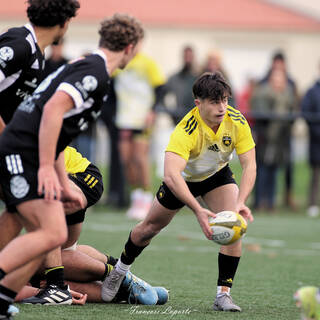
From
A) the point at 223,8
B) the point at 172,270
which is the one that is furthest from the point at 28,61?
the point at 223,8

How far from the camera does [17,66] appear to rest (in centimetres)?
553

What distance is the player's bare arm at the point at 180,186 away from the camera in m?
5.40

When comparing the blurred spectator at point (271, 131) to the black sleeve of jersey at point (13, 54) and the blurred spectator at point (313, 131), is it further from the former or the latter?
the black sleeve of jersey at point (13, 54)

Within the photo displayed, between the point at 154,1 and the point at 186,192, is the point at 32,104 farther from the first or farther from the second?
the point at 154,1

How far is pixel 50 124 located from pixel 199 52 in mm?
31822

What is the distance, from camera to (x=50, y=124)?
472 centimetres

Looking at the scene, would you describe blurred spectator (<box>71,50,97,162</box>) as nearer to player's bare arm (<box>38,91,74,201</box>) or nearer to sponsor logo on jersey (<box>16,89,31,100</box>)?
sponsor logo on jersey (<box>16,89,31,100</box>)

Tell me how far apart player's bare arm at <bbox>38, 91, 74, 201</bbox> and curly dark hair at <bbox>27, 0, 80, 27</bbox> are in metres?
0.70

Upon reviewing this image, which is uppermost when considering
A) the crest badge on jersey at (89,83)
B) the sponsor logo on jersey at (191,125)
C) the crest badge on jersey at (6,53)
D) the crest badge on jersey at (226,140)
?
the crest badge on jersey at (6,53)

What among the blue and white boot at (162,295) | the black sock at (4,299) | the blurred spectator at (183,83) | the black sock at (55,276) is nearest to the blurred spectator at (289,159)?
the blurred spectator at (183,83)

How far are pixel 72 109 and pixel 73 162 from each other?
119 cm

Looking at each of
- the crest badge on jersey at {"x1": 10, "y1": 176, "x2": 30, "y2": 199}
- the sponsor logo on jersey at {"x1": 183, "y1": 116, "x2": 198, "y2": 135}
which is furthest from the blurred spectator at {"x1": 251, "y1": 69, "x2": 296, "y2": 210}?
the crest badge on jersey at {"x1": 10, "y1": 176, "x2": 30, "y2": 199}

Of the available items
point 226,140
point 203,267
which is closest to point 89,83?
point 226,140

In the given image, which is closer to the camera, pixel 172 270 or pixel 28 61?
pixel 28 61
